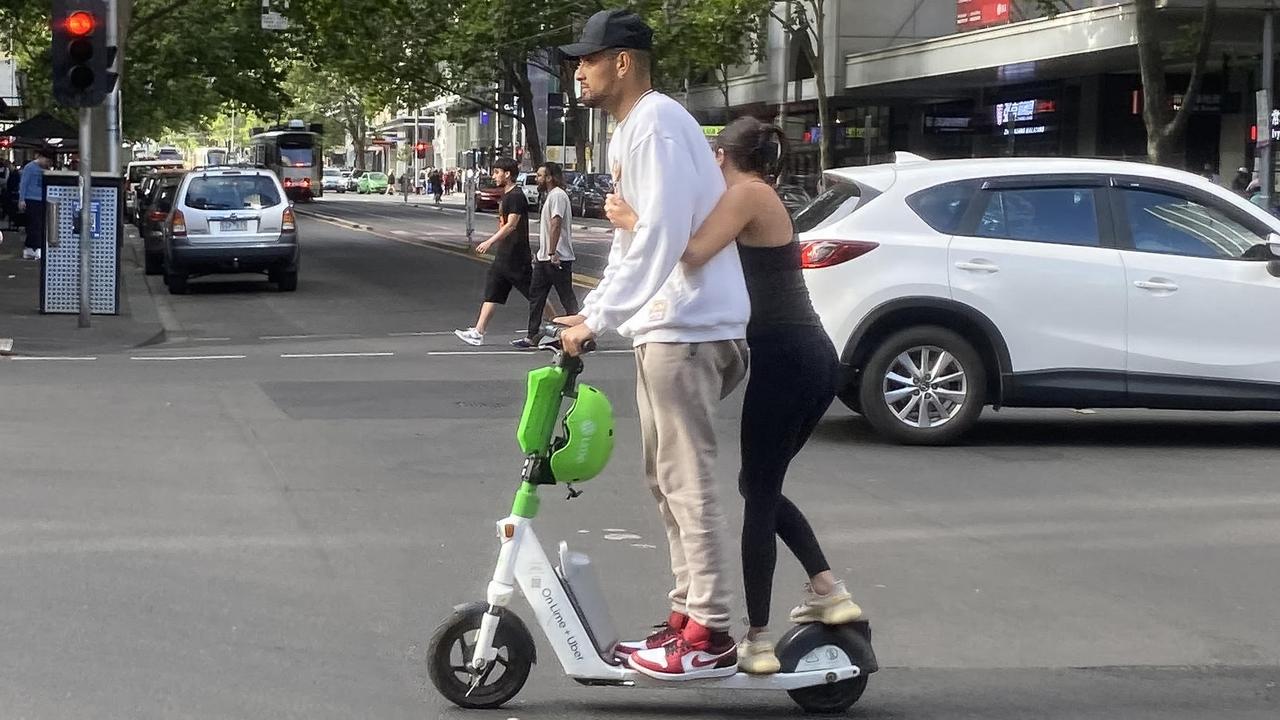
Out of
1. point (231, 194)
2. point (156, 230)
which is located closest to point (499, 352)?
point (231, 194)

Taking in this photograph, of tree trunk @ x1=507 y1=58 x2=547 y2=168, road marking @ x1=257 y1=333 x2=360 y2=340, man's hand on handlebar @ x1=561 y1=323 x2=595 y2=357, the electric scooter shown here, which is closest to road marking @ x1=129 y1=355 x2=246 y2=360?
road marking @ x1=257 y1=333 x2=360 y2=340

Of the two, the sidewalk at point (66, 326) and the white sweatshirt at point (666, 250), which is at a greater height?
the white sweatshirt at point (666, 250)

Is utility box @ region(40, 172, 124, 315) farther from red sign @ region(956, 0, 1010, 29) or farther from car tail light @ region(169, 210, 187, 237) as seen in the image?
red sign @ region(956, 0, 1010, 29)

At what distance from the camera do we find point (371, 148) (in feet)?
492

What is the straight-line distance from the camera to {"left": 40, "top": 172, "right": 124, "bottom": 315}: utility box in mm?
19812

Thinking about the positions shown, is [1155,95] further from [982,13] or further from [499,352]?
[982,13]

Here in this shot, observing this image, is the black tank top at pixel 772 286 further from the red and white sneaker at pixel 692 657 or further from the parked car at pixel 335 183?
the parked car at pixel 335 183

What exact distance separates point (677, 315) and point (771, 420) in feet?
1.42

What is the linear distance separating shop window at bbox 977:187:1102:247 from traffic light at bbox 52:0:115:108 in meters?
10.1

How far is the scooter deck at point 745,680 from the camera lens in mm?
4875

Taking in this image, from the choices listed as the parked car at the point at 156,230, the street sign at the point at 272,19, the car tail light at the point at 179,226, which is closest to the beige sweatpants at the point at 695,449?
the car tail light at the point at 179,226

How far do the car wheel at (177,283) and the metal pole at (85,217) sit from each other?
5919 mm

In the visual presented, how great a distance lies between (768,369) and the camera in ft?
16.2

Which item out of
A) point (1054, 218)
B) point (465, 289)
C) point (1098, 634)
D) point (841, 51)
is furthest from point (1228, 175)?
point (1098, 634)
